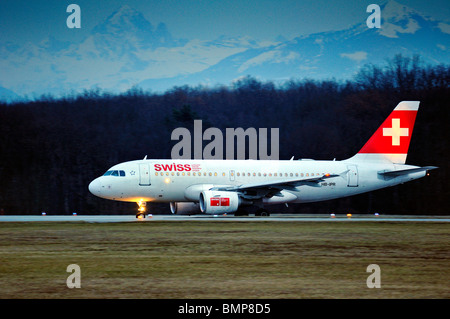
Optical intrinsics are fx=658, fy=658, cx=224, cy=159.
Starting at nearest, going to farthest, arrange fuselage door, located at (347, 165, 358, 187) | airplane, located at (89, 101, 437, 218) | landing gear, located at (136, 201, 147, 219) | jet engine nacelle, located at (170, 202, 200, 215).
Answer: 1. landing gear, located at (136, 201, 147, 219)
2. airplane, located at (89, 101, 437, 218)
3. jet engine nacelle, located at (170, 202, 200, 215)
4. fuselage door, located at (347, 165, 358, 187)

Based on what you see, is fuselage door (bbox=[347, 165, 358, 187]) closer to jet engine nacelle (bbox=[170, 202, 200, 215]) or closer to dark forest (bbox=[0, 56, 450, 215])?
jet engine nacelle (bbox=[170, 202, 200, 215])

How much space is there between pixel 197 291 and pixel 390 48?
452ft

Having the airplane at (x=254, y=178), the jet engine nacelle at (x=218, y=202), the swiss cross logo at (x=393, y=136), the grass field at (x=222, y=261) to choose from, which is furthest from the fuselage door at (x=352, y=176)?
the grass field at (x=222, y=261)

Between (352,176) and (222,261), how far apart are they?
25.4m

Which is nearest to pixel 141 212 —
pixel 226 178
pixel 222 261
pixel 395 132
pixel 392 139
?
pixel 226 178

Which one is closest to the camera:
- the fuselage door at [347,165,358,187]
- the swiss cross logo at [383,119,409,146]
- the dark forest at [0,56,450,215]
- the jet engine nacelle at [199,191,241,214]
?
the jet engine nacelle at [199,191,241,214]

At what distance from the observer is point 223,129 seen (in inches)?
2504

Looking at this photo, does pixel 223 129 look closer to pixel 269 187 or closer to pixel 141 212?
pixel 269 187

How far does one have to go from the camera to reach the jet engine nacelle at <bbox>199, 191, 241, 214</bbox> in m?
34.5

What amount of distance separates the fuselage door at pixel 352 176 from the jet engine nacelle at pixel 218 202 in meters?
8.53

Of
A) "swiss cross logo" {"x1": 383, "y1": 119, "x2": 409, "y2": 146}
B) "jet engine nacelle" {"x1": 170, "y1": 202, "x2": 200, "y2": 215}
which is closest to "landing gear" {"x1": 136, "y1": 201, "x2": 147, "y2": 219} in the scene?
"jet engine nacelle" {"x1": 170, "y1": 202, "x2": 200, "y2": 215}

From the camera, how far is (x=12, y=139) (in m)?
58.9

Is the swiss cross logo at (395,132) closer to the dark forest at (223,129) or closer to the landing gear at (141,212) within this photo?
the dark forest at (223,129)
